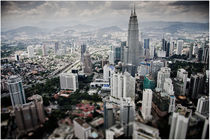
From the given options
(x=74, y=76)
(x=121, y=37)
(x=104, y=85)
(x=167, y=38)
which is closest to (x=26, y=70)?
(x=74, y=76)

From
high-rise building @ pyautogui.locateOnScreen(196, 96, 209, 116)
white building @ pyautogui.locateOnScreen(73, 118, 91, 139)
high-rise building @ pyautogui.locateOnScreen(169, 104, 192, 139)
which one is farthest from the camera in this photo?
high-rise building @ pyautogui.locateOnScreen(196, 96, 209, 116)

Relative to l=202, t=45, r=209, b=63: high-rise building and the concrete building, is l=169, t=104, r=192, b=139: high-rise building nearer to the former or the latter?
the concrete building

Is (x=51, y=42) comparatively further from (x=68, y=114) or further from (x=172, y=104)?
(x=172, y=104)

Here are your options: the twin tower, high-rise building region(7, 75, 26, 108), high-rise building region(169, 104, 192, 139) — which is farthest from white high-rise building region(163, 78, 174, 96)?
high-rise building region(7, 75, 26, 108)

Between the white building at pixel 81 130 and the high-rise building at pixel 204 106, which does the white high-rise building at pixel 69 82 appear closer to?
the white building at pixel 81 130

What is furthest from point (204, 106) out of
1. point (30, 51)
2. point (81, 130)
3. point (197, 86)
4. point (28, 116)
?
point (30, 51)

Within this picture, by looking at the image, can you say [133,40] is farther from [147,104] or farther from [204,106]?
[204,106]

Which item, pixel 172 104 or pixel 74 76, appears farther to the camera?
pixel 74 76
